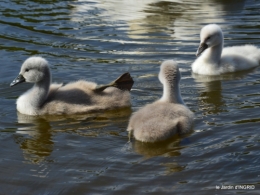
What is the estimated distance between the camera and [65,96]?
25.9 feet

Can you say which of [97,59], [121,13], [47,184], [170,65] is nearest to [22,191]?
[47,184]

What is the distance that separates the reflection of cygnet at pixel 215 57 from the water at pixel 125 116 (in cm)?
17

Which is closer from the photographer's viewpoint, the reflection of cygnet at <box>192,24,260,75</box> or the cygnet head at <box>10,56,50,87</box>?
the cygnet head at <box>10,56,50,87</box>

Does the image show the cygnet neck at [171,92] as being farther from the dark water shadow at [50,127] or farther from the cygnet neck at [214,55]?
the cygnet neck at [214,55]

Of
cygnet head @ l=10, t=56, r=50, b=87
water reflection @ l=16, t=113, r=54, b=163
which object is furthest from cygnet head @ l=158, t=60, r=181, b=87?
cygnet head @ l=10, t=56, r=50, b=87

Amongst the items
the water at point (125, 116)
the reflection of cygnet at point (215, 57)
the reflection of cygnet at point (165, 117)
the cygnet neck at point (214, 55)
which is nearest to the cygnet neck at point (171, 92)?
the reflection of cygnet at point (165, 117)

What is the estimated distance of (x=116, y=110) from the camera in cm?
797

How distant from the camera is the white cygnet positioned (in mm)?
7848

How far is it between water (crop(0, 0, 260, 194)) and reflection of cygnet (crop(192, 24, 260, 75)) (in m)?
0.17

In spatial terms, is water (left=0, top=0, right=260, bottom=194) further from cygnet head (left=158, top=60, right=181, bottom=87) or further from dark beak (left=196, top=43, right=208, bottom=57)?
cygnet head (left=158, top=60, right=181, bottom=87)

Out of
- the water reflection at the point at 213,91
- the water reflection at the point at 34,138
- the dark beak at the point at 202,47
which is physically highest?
the dark beak at the point at 202,47

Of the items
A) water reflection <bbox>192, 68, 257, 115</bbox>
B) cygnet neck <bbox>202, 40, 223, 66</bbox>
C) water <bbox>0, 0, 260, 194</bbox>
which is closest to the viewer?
water <bbox>0, 0, 260, 194</bbox>

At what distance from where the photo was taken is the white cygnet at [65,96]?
785 cm

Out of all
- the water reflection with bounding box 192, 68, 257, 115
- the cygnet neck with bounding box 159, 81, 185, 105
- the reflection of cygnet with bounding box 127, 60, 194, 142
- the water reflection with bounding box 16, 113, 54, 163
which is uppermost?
the cygnet neck with bounding box 159, 81, 185, 105
